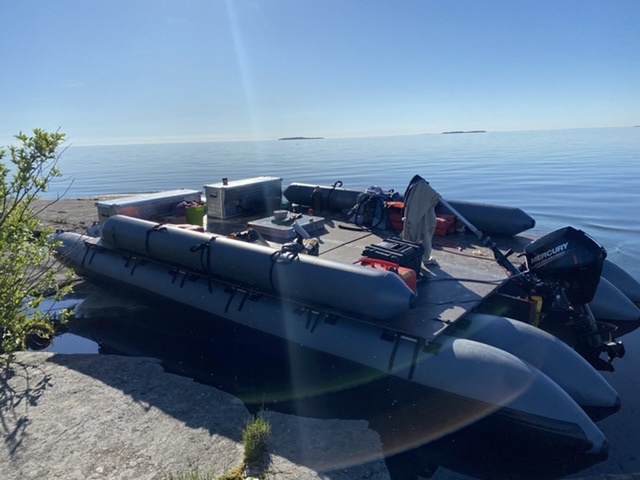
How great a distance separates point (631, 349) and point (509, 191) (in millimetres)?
15226

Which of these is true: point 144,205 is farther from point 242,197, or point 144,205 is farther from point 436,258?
point 436,258

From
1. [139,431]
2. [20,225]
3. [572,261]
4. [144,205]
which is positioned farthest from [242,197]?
[572,261]

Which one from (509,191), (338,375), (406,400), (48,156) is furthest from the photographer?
(509,191)

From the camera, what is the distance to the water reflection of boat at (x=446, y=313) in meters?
4.19

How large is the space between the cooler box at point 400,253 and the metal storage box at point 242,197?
4.81 meters

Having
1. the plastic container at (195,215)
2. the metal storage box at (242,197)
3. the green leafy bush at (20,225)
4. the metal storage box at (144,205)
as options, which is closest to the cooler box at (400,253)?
the green leafy bush at (20,225)

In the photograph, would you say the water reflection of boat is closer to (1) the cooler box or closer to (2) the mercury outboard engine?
(2) the mercury outboard engine

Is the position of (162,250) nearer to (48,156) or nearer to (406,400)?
(48,156)

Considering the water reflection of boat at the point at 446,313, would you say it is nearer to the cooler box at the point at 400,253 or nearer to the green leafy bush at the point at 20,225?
the cooler box at the point at 400,253

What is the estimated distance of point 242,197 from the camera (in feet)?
32.5

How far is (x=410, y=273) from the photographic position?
5289 mm

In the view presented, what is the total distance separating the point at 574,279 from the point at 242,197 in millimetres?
7106

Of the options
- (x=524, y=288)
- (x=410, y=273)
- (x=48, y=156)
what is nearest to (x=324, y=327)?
(x=410, y=273)

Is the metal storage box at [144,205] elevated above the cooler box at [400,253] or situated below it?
above
